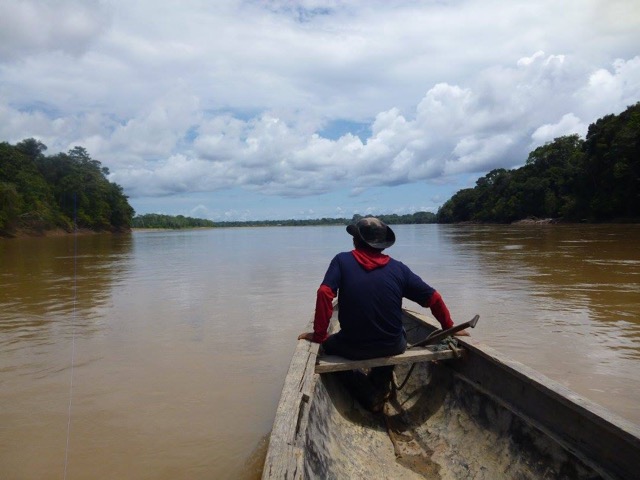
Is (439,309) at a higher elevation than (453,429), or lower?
higher

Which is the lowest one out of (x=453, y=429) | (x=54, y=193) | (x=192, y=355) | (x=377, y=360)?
(x=192, y=355)

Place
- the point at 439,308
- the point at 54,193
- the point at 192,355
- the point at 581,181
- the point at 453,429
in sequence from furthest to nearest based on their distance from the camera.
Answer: the point at 54,193, the point at 581,181, the point at 192,355, the point at 439,308, the point at 453,429

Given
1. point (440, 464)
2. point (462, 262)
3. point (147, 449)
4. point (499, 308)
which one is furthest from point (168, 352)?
point (462, 262)

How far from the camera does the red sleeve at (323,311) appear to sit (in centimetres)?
355

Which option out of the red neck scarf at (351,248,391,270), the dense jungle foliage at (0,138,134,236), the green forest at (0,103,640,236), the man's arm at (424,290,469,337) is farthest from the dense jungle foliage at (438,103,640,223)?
the dense jungle foliage at (0,138,134,236)

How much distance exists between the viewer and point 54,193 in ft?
208

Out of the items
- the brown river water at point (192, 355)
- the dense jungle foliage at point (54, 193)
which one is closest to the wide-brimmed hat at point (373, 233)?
the brown river water at point (192, 355)

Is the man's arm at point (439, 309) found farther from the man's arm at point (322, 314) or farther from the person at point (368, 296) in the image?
the man's arm at point (322, 314)

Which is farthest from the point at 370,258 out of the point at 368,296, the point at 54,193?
the point at 54,193

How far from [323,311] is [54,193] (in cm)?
7082

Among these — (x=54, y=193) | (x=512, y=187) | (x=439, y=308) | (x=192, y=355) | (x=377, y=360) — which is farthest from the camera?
(x=512, y=187)

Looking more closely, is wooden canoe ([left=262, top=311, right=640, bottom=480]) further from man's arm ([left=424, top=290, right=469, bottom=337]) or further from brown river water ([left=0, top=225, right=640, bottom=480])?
brown river water ([left=0, top=225, right=640, bottom=480])

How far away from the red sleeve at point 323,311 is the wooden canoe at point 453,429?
142 mm

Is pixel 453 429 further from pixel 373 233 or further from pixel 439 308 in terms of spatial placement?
pixel 373 233
